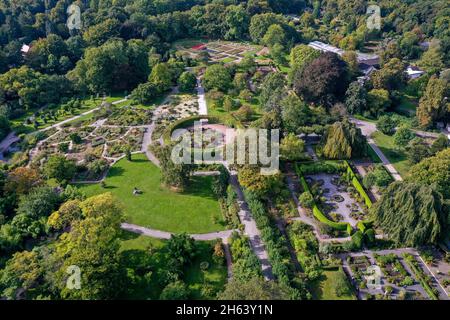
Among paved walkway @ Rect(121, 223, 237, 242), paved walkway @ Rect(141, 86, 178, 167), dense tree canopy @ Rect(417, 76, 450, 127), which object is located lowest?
paved walkway @ Rect(121, 223, 237, 242)

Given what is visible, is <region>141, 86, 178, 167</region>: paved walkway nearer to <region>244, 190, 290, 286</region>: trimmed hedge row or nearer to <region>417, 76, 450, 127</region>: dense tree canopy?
<region>244, 190, 290, 286</region>: trimmed hedge row

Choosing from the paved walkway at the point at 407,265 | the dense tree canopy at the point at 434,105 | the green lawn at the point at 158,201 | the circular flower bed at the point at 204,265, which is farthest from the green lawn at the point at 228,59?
the circular flower bed at the point at 204,265

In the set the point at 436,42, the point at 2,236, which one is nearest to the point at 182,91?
the point at 2,236

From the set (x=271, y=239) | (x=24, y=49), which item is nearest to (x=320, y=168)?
(x=271, y=239)

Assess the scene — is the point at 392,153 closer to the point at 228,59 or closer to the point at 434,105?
the point at 434,105

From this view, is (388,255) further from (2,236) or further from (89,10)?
(89,10)

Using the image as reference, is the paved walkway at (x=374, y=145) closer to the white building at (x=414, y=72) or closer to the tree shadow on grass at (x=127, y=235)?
the white building at (x=414, y=72)

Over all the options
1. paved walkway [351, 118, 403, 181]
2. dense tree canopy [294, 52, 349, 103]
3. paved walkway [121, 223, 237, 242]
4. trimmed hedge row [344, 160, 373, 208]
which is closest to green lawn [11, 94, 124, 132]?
paved walkway [121, 223, 237, 242]
